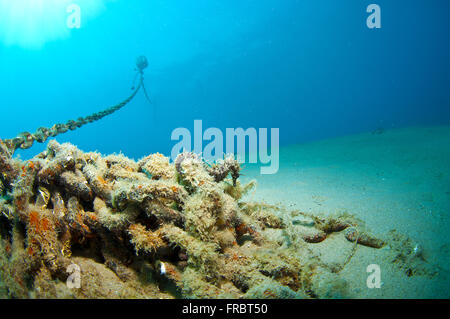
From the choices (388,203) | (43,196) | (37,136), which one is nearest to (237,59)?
(37,136)

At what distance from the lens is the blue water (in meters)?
60.0

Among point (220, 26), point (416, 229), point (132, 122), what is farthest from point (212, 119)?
point (416, 229)

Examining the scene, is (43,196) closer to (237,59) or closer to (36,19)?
(237,59)

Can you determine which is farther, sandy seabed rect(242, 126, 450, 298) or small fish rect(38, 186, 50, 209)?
small fish rect(38, 186, 50, 209)

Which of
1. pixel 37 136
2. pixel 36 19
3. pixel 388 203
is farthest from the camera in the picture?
pixel 36 19

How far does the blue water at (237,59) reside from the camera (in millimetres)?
60000

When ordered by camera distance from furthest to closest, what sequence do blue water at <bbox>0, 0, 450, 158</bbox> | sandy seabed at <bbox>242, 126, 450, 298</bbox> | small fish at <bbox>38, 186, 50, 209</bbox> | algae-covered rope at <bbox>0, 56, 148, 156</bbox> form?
blue water at <bbox>0, 0, 450, 158</bbox>
algae-covered rope at <bbox>0, 56, 148, 156</bbox>
small fish at <bbox>38, 186, 50, 209</bbox>
sandy seabed at <bbox>242, 126, 450, 298</bbox>

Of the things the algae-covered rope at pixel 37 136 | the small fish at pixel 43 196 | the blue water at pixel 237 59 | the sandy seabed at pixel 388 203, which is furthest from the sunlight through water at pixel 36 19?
the sandy seabed at pixel 388 203

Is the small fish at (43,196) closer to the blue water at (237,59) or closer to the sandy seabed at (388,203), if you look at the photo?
the sandy seabed at (388,203)

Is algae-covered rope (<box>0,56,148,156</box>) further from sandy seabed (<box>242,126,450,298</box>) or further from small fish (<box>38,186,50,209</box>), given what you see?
sandy seabed (<box>242,126,450,298</box>)

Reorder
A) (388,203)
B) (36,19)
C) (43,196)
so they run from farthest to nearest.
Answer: (36,19), (388,203), (43,196)

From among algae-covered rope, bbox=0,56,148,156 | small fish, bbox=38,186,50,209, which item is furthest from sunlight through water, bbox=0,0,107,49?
small fish, bbox=38,186,50,209

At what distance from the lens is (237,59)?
66000 mm

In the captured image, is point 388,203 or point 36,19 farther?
point 36,19
